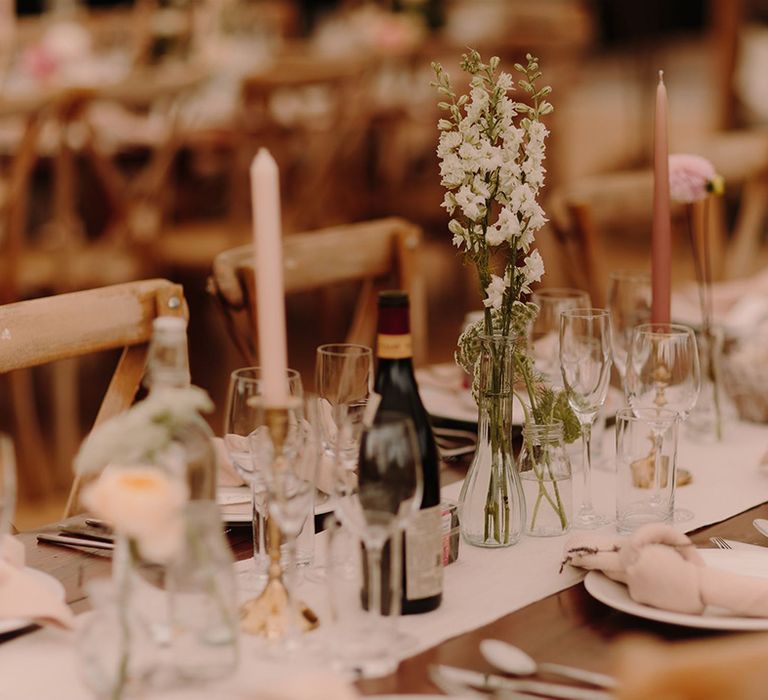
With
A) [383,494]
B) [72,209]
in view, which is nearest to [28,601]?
[383,494]

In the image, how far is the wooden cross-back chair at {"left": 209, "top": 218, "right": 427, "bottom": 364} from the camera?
1733 mm

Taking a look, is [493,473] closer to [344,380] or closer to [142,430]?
[344,380]

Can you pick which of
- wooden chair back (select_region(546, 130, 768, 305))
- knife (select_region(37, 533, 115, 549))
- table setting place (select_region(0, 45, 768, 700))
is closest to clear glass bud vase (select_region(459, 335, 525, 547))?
table setting place (select_region(0, 45, 768, 700))

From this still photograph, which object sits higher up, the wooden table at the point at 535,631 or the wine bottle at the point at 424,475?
the wine bottle at the point at 424,475

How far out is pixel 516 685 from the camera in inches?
35.0

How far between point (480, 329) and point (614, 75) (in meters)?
9.03

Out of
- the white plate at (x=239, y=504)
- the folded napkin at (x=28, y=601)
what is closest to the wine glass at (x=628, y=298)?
the white plate at (x=239, y=504)

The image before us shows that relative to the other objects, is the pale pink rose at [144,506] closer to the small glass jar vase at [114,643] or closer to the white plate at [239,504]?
the small glass jar vase at [114,643]

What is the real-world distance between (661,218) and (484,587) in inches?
19.3

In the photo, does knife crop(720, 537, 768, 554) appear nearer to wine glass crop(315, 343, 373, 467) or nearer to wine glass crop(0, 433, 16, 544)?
wine glass crop(315, 343, 373, 467)

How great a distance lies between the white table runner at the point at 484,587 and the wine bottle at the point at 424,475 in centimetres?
2

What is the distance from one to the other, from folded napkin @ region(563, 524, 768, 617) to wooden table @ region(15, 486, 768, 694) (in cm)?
3

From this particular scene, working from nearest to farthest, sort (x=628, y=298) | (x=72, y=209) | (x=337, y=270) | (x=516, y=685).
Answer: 1. (x=516, y=685)
2. (x=628, y=298)
3. (x=337, y=270)
4. (x=72, y=209)

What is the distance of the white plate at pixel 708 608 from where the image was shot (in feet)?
3.17
